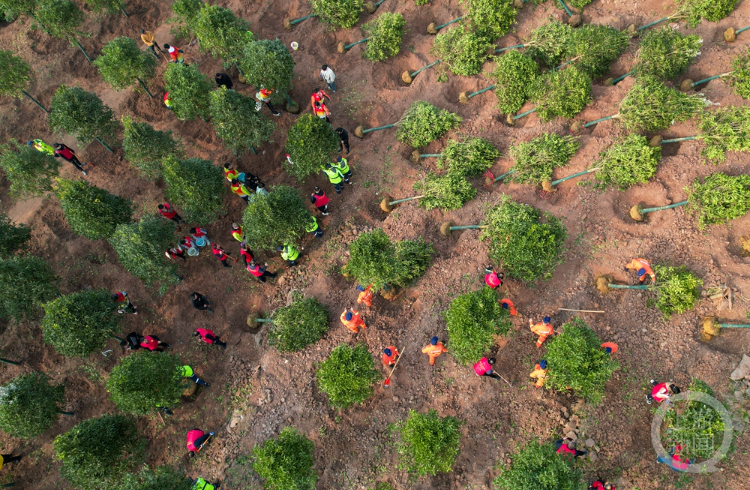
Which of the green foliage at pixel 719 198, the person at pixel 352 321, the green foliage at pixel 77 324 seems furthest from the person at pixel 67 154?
the green foliage at pixel 719 198

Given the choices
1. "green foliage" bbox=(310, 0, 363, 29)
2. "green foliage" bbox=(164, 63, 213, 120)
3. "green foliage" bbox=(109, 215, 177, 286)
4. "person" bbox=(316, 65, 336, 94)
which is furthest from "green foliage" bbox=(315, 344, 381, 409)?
"green foliage" bbox=(310, 0, 363, 29)

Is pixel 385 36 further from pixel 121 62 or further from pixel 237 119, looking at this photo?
pixel 121 62

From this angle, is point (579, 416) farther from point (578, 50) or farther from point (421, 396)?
point (578, 50)

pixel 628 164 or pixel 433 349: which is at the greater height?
pixel 628 164

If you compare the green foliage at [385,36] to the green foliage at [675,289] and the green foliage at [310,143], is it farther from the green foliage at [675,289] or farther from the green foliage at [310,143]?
the green foliage at [675,289]

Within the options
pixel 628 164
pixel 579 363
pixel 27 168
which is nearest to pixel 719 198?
pixel 628 164

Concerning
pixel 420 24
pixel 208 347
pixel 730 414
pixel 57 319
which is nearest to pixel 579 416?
pixel 730 414
